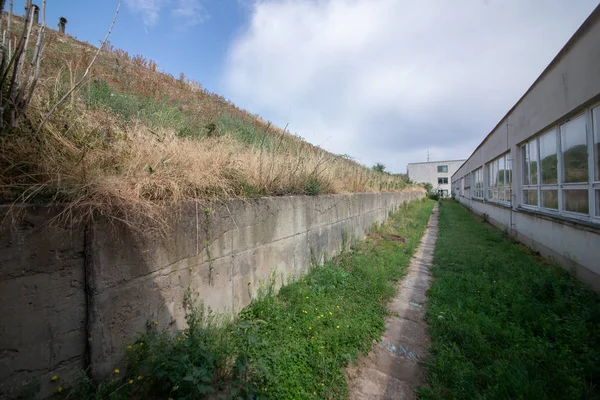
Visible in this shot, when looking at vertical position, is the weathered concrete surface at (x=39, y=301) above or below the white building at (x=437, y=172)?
below

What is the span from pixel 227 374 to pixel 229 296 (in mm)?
795

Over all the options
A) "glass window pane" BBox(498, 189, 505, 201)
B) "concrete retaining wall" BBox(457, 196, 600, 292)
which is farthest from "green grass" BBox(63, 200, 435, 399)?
"glass window pane" BBox(498, 189, 505, 201)

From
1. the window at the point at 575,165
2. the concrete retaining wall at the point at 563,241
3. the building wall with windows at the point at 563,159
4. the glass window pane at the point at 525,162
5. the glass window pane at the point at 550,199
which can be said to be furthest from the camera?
the glass window pane at the point at 525,162

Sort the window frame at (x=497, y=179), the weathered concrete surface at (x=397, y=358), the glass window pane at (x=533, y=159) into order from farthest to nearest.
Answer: the window frame at (x=497, y=179) → the glass window pane at (x=533, y=159) → the weathered concrete surface at (x=397, y=358)

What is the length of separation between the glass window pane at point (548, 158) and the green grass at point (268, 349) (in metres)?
4.73

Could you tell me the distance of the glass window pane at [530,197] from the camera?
6.31 metres

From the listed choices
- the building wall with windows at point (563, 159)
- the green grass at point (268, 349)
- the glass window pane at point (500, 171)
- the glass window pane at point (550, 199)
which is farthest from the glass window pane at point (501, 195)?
the green grass at point (268, 349)

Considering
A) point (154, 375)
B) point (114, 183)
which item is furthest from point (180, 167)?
point (154, 375)

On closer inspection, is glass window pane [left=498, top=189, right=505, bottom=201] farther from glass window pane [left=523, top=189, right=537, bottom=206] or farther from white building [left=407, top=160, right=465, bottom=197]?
white building [left=407, top=160, right=465, bottom=197]

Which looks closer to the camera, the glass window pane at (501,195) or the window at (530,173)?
the window at (530,173)

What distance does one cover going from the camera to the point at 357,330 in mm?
2732

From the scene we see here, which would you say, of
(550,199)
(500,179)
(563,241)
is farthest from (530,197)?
(500,179)

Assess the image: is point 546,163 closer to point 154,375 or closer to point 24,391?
point 154,375

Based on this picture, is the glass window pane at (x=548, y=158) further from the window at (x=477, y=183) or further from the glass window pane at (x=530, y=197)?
the window at (x=477, y=183)
